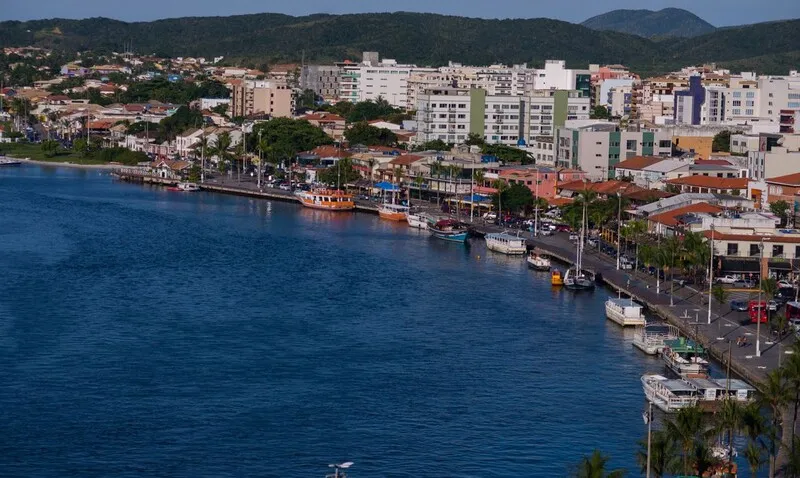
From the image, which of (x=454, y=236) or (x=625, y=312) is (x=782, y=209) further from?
(x=625, y=312)

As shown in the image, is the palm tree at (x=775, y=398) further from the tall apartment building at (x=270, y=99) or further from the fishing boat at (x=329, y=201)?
the tall apartment building at (x=270, y=99)

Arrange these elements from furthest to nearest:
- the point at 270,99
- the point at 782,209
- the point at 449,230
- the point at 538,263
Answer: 1. the point at 270,99
2. the point at 449,230
3. the point at 782,209
4. the point at 538,263

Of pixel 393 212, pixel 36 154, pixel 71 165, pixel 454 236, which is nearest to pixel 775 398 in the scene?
pixel 454 236

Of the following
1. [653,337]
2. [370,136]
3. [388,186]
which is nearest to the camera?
[653,337]

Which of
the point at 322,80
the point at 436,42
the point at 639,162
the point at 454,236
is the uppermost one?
the point at 436,42

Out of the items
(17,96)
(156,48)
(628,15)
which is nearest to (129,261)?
(17,96)

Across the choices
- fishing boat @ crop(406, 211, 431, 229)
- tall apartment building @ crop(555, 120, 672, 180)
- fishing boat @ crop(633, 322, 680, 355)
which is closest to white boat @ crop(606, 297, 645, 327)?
fishing boat @ crop(633, 322, 680, 355)

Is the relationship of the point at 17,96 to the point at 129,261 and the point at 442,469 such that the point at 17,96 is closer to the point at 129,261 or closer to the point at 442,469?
the point at 129,261

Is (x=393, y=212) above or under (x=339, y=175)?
under
